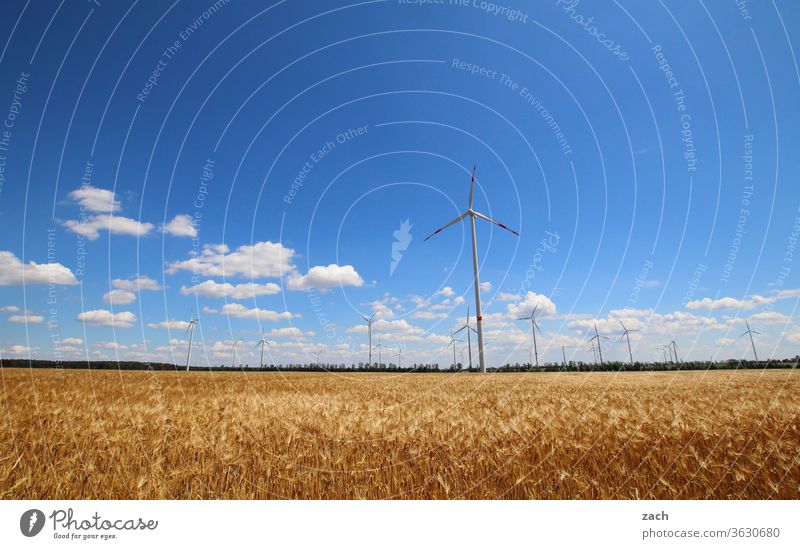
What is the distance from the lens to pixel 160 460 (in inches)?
239

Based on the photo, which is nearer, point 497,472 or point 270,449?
point 497,472

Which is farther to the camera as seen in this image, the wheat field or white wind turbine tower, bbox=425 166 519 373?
→ white wind turbine tower, bbox=425 166 519 373

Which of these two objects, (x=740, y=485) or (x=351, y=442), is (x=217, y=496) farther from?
(x=740, y=485)

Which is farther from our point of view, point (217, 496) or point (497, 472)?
point (497, 472)

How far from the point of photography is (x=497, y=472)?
580cm

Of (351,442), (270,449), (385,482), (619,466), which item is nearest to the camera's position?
(385,482)

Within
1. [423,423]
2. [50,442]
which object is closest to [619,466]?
[423,423]

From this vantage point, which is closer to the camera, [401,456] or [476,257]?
[401,456]

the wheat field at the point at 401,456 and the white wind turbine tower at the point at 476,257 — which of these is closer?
the wheat field at the point at 401,456
